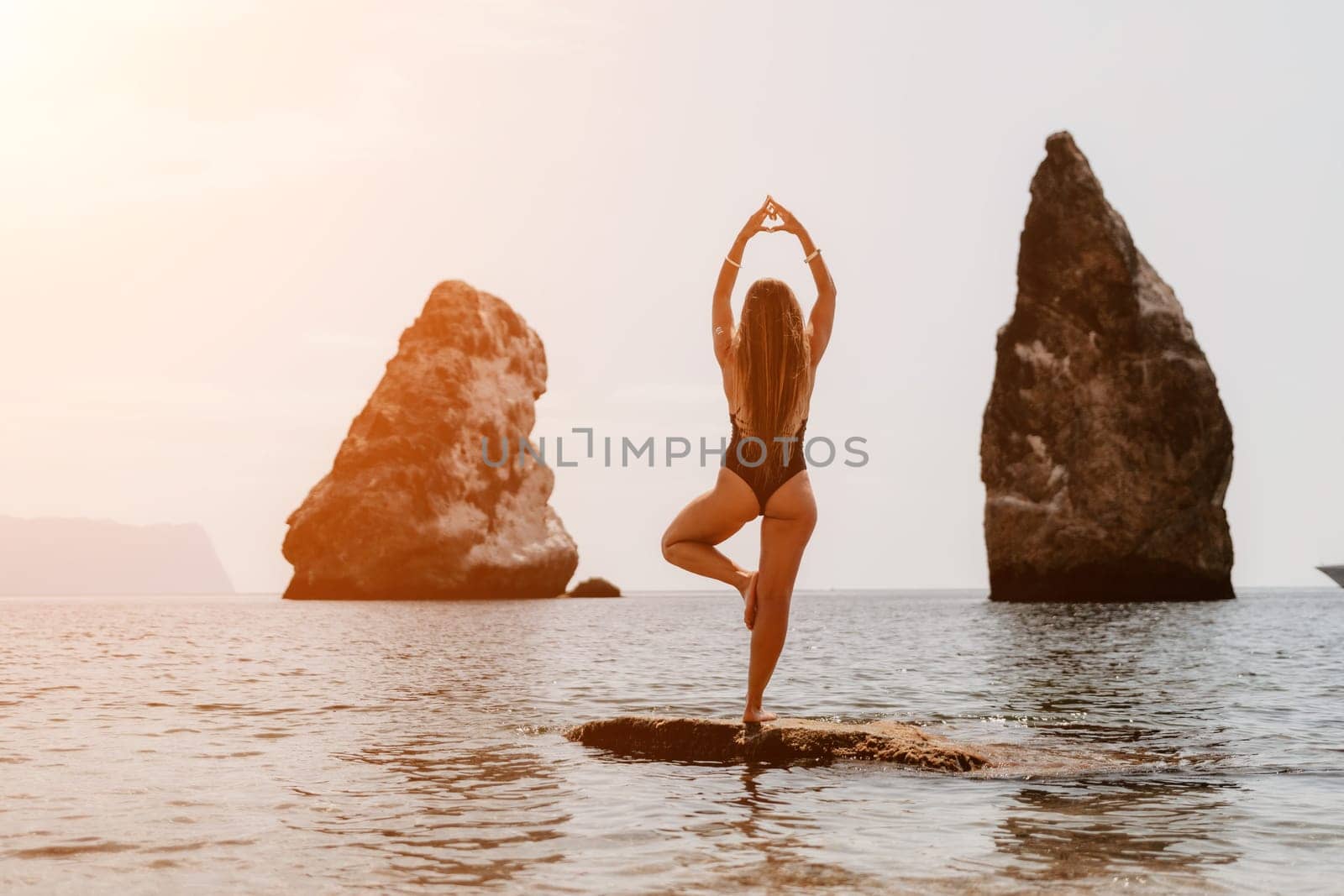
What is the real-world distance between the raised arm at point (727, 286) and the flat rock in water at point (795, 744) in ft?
8.39

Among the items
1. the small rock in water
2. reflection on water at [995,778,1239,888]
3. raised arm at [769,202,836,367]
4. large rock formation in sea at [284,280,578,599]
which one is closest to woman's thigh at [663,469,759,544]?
raised arm at [769,202,836,367]

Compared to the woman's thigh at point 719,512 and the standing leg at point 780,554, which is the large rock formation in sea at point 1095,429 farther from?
the woman's thigh at point 719,512

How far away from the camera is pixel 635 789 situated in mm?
6945

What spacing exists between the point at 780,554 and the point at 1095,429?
5771 centimetres

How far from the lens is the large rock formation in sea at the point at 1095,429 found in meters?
59.4

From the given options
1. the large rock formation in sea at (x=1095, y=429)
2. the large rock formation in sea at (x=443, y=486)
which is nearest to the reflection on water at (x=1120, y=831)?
the large rock formation in sea at (x=1095, y=429)

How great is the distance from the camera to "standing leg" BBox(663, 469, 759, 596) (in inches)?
297

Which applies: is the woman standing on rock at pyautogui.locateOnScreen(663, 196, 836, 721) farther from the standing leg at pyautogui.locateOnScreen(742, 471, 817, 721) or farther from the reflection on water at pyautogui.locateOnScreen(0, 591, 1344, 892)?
the reflection on water at pyautogui.locateOnScreen(0, 591, 1344, 892)

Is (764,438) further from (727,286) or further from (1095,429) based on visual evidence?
(1095,429)

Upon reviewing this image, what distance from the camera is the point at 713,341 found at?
25.7ft

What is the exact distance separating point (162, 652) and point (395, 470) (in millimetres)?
59184

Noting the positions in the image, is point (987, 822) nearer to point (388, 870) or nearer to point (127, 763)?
point (388, 870)

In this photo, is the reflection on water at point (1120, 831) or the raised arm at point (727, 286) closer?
the reflection on water at point (1120, 831)

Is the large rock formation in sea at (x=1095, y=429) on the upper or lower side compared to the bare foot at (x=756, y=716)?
upper
